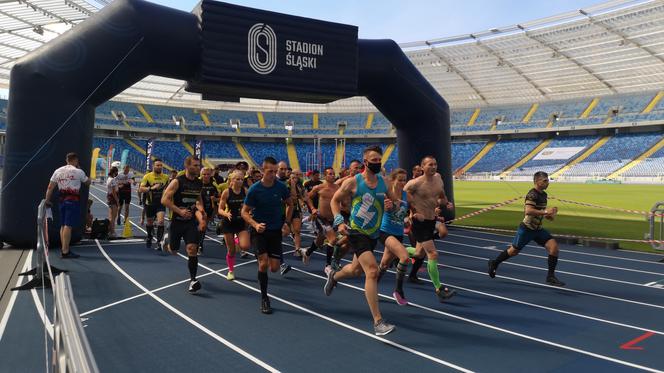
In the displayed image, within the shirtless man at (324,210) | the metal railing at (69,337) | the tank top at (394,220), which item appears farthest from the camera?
the shirtless man at (324,210)

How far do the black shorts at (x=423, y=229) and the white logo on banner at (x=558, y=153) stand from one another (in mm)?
57067

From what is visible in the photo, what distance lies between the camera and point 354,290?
712cm

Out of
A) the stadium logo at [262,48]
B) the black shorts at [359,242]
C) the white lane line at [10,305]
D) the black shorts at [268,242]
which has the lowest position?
the white lane line at [10,305]

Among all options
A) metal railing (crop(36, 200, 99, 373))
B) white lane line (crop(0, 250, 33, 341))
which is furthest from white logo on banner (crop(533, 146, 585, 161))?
metal railing (crop(36, 200, 99, 373))

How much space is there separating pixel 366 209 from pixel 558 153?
197 feet

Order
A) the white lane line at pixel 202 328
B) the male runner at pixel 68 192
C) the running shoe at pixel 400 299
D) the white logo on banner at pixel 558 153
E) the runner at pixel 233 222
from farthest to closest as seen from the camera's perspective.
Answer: the white logo on banner at pixel 558 153
the male runner at pixel 68 192
the runner at pixel 233 222
the running shoe at pixel 400 299
the white lane line at pixel 202 328

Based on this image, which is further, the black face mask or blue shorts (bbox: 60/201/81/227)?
blue shorts (bbox: 60/201/81/227)

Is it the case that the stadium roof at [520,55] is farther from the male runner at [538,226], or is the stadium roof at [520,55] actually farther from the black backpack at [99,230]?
the male runner at [538,226]

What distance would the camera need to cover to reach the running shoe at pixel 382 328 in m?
4.92

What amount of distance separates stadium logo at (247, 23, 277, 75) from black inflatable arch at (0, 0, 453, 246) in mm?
1338

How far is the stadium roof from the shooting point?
32.4 m

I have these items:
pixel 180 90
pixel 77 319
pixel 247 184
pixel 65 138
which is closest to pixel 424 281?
pixel 247 184

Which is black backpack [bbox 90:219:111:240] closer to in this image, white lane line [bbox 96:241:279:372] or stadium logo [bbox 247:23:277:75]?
white lane line [bbox 96:241:279:372]

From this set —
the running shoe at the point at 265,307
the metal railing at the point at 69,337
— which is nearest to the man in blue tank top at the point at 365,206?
the running shoe at the point at 265,307
